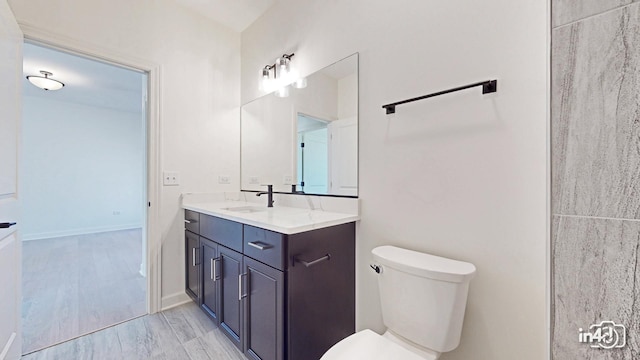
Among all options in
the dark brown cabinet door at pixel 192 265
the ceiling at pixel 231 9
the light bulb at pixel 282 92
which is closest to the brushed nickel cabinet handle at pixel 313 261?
the dark brown cabinet door at pixel 192 265

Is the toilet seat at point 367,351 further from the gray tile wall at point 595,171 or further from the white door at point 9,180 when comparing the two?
the white door at point 9,180

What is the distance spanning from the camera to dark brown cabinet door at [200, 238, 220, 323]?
5.80ft

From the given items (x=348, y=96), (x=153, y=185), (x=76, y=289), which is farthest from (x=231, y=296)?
(x=76, y=289)

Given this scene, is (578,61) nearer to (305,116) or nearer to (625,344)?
(625,344)

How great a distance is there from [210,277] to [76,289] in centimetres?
169

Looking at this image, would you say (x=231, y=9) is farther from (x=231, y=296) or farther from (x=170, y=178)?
(x=231, y=296)

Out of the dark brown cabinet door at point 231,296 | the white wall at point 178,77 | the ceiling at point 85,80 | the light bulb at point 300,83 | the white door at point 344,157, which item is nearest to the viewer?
the dark brown cabinet door at point 231,296

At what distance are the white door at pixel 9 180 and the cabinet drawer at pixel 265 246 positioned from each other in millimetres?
1125

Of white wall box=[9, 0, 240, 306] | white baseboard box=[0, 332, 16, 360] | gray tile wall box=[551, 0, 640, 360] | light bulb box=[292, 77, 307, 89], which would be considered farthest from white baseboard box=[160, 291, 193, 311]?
gray tile wall box=[551, 0, 640, 360]

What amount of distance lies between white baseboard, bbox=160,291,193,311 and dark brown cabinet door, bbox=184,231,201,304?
0.24ft

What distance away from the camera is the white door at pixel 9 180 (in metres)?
1.27

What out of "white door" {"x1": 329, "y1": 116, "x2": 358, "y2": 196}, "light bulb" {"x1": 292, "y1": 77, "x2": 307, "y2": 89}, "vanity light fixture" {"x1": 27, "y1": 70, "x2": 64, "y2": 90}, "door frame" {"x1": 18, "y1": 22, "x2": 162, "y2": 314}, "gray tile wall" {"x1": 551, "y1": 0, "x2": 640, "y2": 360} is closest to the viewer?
"gray tile wall" {"x1": 551, "y1": 0, "x2": 640, "y2": 360}

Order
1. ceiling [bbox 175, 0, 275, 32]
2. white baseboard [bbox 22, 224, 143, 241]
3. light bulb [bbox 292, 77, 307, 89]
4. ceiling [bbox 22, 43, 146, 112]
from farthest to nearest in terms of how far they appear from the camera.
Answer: white baseboard [bbox 22, 224, 143, 241] → ceiling [bbox 22, 43, 146, 112] → ceiling [bbox 175, 0, 275, 32] → light bulb [bbox 292, 77, 307, 89]

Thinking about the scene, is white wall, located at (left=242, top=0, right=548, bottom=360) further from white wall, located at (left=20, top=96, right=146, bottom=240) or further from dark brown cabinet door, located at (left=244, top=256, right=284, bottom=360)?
white wall, located at (left=20, top=96, right=146, bottom=240)
